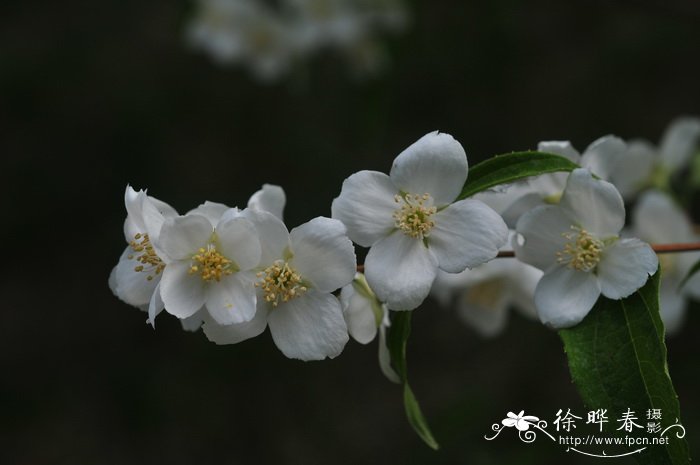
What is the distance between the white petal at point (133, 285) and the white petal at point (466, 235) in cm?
→ 38

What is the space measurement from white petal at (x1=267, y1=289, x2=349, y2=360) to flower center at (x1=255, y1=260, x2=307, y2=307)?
2 cm

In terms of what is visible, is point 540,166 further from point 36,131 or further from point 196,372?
point 36,131

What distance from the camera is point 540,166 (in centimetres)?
105

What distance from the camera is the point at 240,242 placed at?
100 centimetres

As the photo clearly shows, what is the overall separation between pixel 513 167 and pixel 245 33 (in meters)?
1.71

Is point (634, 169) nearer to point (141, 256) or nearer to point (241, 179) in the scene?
point (141, 256)

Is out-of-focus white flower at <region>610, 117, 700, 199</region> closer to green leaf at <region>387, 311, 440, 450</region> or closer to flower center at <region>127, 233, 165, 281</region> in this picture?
green leaf at <region>387, 311, 440, 450</region>

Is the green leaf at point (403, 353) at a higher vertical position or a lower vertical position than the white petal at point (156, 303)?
lower

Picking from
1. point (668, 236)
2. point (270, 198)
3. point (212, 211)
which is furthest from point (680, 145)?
point (212, 211)

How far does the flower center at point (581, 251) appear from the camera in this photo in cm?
108

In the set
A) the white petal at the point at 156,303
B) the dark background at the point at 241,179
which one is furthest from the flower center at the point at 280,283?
the dark background at the point at 241,179

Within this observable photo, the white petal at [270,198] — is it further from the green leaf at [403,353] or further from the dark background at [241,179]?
the dark background at [241,179]

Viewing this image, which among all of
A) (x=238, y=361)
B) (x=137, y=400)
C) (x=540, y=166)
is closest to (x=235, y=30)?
(x=238, y=361)

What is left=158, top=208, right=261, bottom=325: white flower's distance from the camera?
984mm
